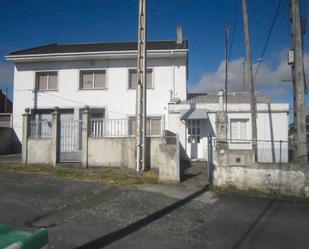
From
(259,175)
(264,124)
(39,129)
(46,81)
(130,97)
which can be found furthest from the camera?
(46,81)

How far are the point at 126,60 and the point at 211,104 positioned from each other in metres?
5.68

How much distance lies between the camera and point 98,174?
10836 mm

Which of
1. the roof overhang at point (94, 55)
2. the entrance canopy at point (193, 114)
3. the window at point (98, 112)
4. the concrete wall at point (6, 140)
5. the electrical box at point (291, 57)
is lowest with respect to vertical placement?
the concrete wall at point (6, 140)

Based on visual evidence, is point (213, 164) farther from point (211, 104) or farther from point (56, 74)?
point (56, 74)

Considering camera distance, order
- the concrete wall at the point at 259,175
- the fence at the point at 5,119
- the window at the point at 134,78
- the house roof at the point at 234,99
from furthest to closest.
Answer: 1. the fence at the point at 5,119
2. the window at the point at 134,78
3. the house roof at the point at 234,99
4. the concrete wall at the point at 259,175

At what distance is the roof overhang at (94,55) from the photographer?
1630 cm

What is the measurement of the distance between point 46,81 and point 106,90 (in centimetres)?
397

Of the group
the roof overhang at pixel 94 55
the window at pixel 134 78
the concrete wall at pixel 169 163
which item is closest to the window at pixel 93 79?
the roof overhang at pixel 94 55

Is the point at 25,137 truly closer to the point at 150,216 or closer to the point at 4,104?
the point at 150,216

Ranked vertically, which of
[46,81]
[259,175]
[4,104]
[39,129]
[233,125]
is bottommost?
[259,175]

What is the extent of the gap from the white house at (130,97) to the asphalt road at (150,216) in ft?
20.4

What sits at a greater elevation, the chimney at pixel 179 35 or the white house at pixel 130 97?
the chimney at pixel 179 35

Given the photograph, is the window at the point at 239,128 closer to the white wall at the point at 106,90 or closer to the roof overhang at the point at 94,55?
the white wall at the point at 106,90

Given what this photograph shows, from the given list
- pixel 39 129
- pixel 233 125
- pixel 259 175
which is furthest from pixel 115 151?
pixel 233 125
